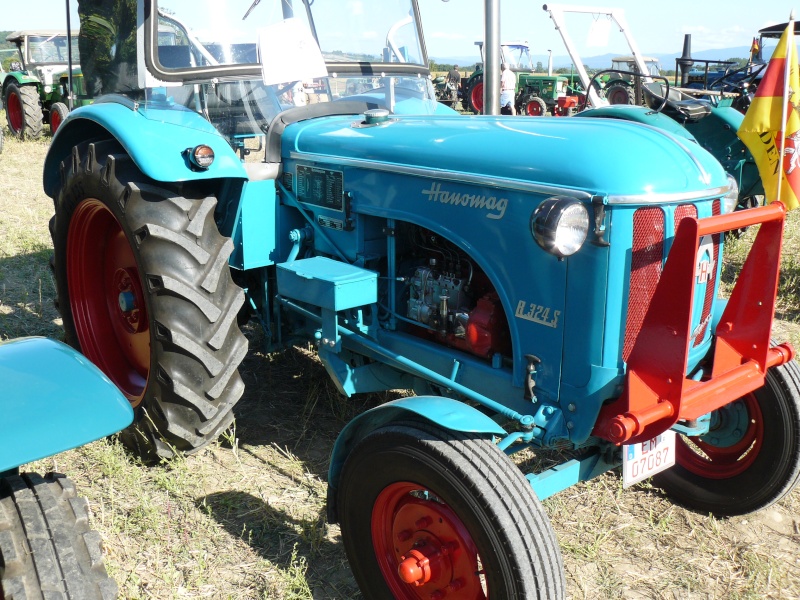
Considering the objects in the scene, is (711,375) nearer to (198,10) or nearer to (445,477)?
(445,477)

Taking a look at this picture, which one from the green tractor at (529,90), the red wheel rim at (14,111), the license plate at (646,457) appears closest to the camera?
the license plate at (646,457)

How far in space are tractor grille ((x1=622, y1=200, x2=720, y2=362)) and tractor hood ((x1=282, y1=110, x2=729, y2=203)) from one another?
5 cm

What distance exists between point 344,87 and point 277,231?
0.76 m

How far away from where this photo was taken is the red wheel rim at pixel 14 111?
1296cm

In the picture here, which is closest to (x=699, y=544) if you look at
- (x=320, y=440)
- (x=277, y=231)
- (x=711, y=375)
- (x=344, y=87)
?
(x=711, y=375)

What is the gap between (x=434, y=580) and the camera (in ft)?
7.34

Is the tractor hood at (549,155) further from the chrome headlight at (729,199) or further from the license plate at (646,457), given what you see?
the license plate at (646,457)

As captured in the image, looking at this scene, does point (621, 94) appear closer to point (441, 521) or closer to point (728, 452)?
point (728, 452)

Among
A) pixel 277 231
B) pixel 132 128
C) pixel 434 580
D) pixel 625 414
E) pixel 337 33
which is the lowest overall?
pixel 434 580

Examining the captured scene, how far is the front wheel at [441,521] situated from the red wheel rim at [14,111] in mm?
12558

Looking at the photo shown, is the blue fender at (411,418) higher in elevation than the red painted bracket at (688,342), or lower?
lower

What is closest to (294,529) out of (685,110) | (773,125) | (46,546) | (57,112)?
(46,546)

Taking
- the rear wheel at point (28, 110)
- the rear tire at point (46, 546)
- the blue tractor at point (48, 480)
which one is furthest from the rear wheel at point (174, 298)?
the rear wheel at point (28, 110)

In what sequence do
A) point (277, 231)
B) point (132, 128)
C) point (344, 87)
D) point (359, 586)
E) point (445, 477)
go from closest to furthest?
point (445, 477) < point (359, 586) < point (132, 128) < point (277, 231) < point (344, 87)
